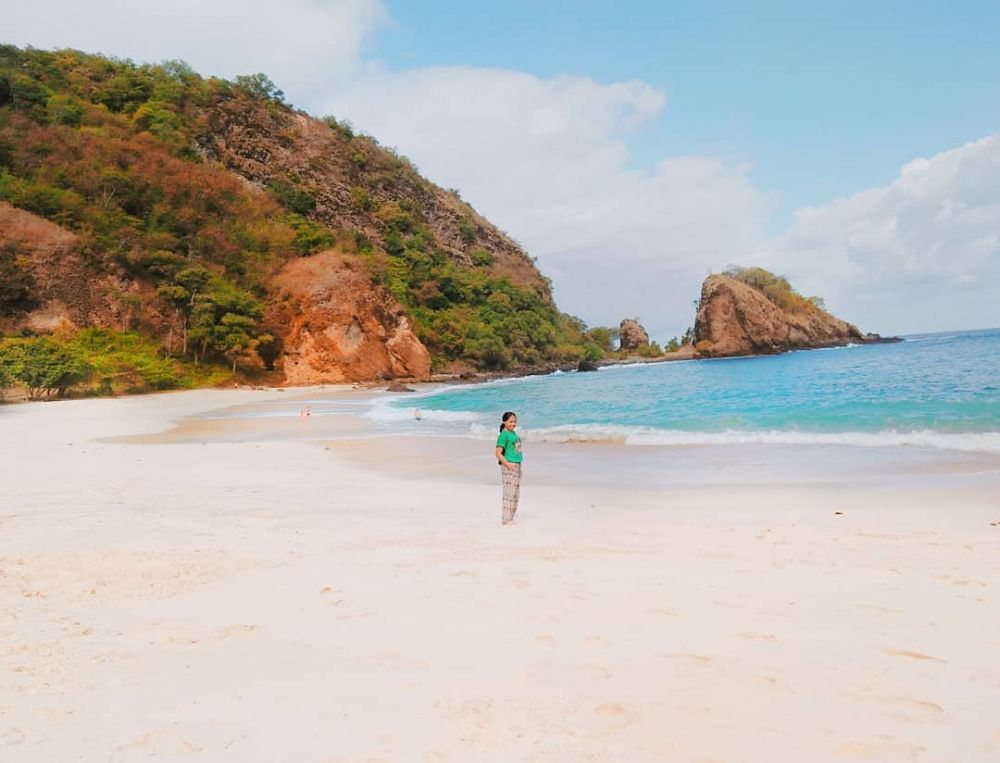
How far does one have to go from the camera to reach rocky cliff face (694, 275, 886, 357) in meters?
92.1

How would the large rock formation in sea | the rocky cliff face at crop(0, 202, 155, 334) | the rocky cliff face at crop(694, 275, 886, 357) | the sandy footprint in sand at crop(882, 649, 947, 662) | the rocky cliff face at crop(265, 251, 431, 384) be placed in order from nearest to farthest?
the sandy footprint in sand at crop(882, 649, 947, 662) < the rocky cliff face at crop(0, 202, 155, 334) < the rocky cliff face at crop(265, 251, 431, 384) < the rocky cliff face at crop(694, 275, 886, 357) < the large rock formation in sea

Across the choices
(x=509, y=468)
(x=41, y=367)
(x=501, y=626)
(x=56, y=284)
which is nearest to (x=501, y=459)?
(x=509, y=468)

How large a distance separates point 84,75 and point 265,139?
17.7 m

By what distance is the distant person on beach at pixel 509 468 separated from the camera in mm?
7723

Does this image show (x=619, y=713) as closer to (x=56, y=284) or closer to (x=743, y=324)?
(x=56, y=284)

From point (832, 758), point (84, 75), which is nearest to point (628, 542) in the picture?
point (832, 758)

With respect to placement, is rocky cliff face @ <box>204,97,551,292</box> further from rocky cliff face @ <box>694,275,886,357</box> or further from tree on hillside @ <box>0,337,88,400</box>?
tree on hillside @ <box>0,337,88,400</box>

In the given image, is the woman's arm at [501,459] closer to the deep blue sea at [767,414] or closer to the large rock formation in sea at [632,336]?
the deep blue sea at [767,414]

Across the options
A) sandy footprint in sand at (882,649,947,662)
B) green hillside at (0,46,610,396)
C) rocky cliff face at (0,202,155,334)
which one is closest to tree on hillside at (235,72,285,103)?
green hillside at (0,46,610,396)

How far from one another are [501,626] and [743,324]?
96188 mm

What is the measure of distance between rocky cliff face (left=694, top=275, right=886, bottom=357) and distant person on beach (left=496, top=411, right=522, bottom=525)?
90.2 m

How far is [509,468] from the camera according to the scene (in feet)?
25.6

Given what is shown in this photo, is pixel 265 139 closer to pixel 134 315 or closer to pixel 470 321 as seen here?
pixel 470 321

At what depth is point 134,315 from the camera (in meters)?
40.6
